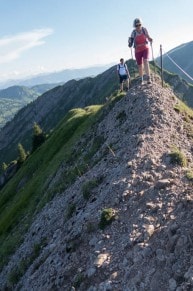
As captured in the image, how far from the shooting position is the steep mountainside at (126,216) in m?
15.0

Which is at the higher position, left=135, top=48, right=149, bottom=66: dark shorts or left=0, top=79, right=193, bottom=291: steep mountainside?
left=135, top=48, right=149, bottom=66: dark shorts

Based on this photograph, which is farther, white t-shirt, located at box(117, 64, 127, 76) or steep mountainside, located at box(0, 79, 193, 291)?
white t-shirt, located at box(117, 64, 127, 76)

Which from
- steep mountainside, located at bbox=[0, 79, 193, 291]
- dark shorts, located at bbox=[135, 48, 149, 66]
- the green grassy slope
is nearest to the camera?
steep mountainside, located at bbox=[0, 79, 193, 291]

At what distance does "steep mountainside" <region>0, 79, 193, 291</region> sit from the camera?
1499 centimetres

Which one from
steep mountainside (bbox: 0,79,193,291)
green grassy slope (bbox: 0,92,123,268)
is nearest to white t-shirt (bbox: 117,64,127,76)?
green grassy slope (bbox: 0,92,123,268)

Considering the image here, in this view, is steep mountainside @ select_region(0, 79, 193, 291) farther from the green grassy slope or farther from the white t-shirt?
the white t-shirt

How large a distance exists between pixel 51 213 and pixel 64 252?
8802mm

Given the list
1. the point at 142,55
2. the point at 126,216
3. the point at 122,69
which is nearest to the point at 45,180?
the point at 122,69

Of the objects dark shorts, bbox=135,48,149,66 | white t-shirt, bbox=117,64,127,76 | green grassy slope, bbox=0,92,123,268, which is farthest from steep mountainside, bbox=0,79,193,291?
white t-shirt, bbox=117,64,127,76

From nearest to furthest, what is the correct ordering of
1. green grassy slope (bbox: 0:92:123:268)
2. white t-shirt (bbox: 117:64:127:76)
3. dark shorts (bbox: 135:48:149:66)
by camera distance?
dark shorts (bbox: 135:48:149:66) < green grassy slope (bbox: 0:92:123:268) < white t-shirt (bbox: 117:64:127:76)

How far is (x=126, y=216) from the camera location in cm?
1872

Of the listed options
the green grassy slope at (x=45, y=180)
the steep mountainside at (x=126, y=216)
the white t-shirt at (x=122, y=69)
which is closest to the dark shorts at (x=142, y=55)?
the steep mountainside at (x=126, y=216)

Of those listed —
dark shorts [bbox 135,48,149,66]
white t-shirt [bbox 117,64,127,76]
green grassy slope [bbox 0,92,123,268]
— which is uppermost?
dark shorts [bbox 135,48,149,66]

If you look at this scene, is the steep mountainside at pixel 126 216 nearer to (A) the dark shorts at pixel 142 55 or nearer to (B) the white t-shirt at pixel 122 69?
(A) the dark shorts at pixel 142 55
